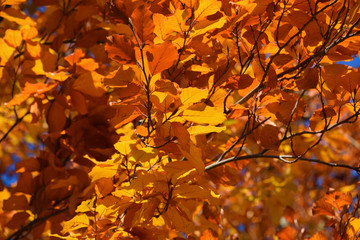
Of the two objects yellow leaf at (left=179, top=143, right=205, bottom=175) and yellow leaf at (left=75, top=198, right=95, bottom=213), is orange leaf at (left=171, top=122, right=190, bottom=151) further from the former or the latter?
yellow leaf at (left=75, top=198, right=95, bottom=213)

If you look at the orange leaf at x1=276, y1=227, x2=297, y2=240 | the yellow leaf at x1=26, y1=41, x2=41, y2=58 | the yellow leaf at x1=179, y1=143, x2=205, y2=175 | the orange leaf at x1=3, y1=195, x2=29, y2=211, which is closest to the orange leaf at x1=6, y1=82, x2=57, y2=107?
the yellow leaf at x1=26, y1=41, x2=41, y2=58

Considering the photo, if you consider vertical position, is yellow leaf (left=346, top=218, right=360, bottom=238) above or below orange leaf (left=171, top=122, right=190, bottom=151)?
below

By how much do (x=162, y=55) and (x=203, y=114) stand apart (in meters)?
0.18

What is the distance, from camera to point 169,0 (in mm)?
1120

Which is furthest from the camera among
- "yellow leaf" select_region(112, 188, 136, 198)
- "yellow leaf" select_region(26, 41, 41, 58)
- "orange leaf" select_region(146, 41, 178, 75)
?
"yellow leaf" select_region(26, 41, 41, 58)

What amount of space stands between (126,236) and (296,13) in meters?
0.84

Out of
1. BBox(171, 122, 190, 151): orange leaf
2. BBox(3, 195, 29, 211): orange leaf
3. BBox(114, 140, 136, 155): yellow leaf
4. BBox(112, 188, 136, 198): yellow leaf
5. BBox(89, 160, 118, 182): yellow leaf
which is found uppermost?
BBox(171, 122, 190, 151): orange leaf

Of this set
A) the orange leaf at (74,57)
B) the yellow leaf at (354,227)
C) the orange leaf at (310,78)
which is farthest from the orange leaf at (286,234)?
the orange leaf at (74,57)

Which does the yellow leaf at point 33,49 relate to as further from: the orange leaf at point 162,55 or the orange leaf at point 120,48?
the orange leaf at point 162,55

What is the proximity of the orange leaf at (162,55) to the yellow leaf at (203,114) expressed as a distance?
0.13 metres

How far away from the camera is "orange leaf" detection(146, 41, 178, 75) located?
854mm

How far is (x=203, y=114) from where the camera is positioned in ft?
2.97

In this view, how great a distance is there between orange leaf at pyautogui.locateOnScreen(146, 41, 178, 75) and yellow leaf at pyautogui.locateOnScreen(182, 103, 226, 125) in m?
0.13

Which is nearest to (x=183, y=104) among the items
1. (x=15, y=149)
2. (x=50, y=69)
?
(x=50, y=69)
